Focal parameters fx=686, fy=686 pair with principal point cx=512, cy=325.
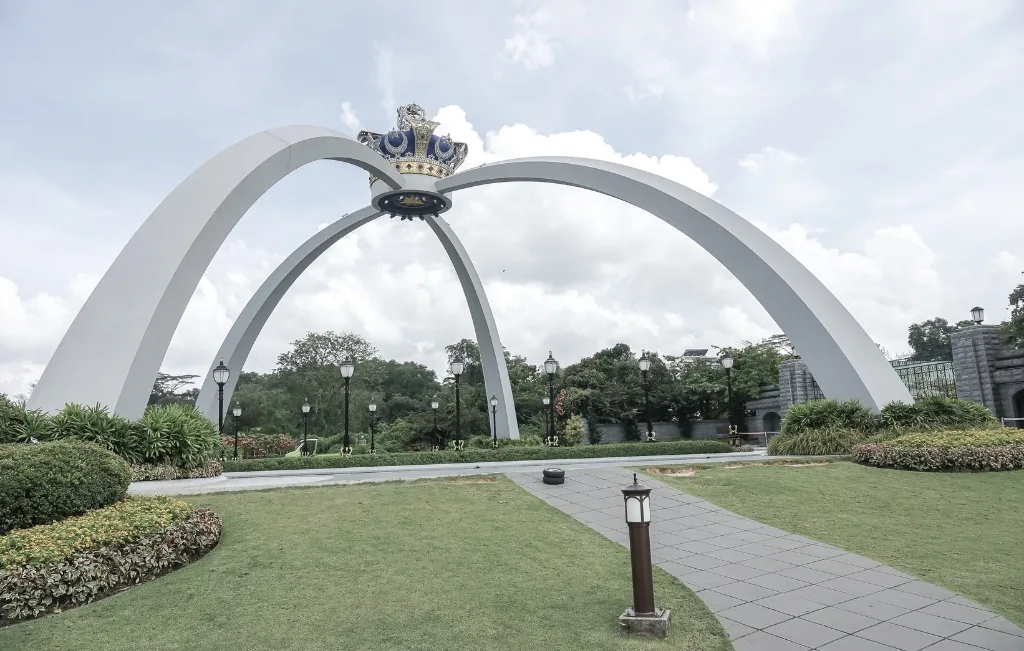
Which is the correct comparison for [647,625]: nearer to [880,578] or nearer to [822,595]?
[822,595]

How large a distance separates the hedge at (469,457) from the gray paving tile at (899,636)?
10810mm

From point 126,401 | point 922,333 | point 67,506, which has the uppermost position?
point 922,333

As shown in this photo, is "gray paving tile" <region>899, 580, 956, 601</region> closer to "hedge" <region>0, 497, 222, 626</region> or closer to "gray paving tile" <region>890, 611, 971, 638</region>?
"gray paving tile" <region>890, 611, 971, 638</region>

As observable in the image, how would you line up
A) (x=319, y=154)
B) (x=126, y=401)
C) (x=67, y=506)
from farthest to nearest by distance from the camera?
1. (x=319, y=154)
2. (x=126, y=401)
3. (x=67, y=506)

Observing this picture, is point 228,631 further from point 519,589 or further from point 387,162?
point 387,162

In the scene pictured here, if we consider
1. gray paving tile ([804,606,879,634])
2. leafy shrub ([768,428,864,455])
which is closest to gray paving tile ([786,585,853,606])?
gray paving tile ([804,606,879,634])

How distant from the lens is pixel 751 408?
31469 mm

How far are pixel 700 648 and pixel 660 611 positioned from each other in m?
0.39

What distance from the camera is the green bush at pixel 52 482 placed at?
5777mm

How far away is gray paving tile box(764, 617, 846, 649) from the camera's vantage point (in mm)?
4512

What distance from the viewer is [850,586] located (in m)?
5.66

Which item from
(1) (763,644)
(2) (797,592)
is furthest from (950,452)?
(1) (763,644)

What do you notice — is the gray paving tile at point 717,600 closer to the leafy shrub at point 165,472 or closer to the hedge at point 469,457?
the leafy shrub at point 165,472

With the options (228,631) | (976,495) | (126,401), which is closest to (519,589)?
(228,631)
